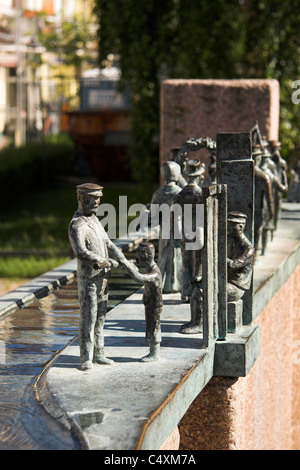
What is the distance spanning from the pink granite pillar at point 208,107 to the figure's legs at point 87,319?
895 centimetres

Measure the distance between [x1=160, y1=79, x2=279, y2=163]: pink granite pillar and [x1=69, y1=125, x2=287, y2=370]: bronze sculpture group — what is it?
530cm

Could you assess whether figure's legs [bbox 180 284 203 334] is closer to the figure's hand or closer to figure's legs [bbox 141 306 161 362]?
figure's legs [bbox 141 306 161 362]

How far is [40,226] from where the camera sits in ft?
61.5

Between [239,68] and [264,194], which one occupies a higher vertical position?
[239,68]

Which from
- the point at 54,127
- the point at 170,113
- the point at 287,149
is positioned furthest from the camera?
the point at 54,127

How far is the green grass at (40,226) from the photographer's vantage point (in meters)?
14.8

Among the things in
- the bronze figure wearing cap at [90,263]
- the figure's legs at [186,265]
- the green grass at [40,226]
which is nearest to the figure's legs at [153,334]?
the bronze figure wearing cap at [90,263]

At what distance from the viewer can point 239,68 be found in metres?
18.0

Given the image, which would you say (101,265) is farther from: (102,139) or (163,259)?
(102,139)

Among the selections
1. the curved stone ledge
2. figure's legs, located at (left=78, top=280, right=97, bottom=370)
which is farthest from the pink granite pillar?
figure's legs, located at (left=78, top=280, right=97, bottom=370)

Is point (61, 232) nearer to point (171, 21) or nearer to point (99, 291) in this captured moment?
point (171, 21)

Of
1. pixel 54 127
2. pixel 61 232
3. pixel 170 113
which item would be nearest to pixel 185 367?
pixel 170 113

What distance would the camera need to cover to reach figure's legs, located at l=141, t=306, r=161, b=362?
5375 mm
